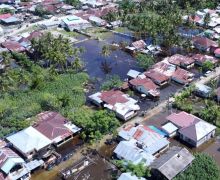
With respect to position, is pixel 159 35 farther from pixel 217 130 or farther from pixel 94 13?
pixel 217 130

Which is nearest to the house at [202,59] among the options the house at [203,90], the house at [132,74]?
the house at [203,90]

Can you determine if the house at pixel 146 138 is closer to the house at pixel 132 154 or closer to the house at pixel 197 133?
the house at pixel 132 154

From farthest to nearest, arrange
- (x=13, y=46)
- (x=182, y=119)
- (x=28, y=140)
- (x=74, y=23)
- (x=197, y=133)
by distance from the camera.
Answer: (x=74, y=23) < (x=13, y=46) < (x=182, y=119) < (x=197, y=133) < (x=28, y=140)

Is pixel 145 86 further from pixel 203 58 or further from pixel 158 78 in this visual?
pixel 203 58

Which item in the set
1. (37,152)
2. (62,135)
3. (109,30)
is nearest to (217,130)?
(62,135)

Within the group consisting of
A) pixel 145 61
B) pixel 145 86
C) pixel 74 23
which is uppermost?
pixel 145 86

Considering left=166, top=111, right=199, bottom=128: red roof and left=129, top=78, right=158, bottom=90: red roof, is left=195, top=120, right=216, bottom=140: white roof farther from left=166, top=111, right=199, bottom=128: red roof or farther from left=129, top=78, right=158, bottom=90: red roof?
left=129, top=78, right=158, bottom=90: red roof

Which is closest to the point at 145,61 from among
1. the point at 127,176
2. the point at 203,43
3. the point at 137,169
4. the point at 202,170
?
the point at 203,43
